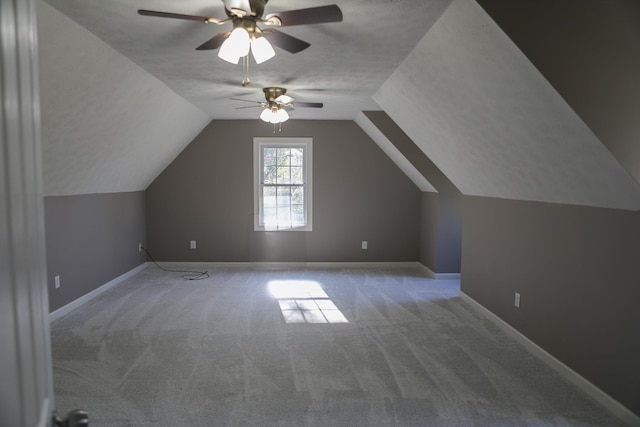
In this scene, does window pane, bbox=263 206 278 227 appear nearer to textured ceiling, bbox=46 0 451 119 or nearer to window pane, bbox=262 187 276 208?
window pane, bbox=262 187 276 208

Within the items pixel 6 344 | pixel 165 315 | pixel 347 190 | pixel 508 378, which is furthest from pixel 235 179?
pixel 6 344

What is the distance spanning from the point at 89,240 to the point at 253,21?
374cm

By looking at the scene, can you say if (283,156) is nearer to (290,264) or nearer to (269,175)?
(269,175)

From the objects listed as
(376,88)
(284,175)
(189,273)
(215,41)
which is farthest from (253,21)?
(189,273)

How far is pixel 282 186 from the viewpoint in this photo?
6.63 m

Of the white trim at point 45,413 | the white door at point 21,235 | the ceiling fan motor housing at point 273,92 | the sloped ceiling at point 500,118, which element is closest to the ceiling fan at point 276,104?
the ceiling fan motor housing at point 273,92

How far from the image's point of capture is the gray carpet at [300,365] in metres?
2.50

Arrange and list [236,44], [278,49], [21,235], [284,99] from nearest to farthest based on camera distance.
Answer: [21,235] < [236,44] < [278,49] < [284,99]

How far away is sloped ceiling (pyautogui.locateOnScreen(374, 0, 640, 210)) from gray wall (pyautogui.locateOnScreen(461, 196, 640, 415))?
0.55 feet

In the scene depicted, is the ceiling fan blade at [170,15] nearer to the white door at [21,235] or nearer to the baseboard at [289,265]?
the white door at [21,235]

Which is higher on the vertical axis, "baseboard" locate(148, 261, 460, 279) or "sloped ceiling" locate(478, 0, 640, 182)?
"sloped ceiling" locate(478, 0, 640, 182)

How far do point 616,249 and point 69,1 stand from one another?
3498 millimetres

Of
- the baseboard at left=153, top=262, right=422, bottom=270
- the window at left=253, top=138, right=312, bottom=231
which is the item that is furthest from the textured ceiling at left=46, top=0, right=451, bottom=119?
the baseboard at left=153, top=262, right=422, bottom=270

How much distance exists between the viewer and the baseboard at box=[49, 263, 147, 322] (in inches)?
162
